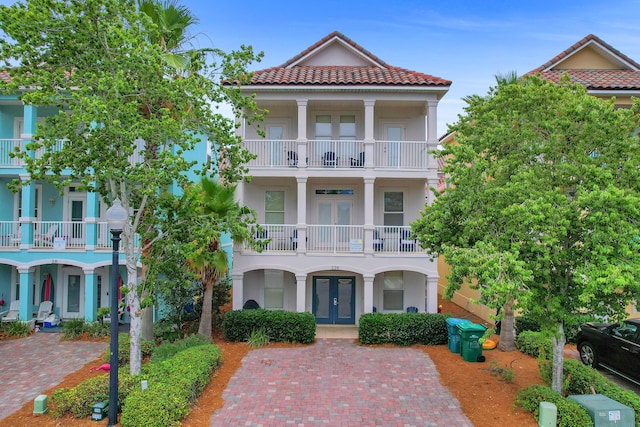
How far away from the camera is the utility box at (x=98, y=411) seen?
7.85 meters

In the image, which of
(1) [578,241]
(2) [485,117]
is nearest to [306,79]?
(2) [485,117]

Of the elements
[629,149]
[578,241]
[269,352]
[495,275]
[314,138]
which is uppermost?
[314,138]

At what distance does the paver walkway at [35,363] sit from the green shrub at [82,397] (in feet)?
4.29

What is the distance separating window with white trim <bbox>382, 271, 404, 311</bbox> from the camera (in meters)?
16.8

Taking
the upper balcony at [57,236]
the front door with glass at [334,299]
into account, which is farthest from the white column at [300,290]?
the upper balcony at [57,236]

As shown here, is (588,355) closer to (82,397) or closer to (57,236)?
(82,397)

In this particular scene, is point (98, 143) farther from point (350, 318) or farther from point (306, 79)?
point (350, 318)

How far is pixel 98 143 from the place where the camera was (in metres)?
8.47

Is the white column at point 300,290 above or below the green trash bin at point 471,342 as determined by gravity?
above

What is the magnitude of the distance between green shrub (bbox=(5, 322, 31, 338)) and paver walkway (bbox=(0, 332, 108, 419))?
309 millimetres

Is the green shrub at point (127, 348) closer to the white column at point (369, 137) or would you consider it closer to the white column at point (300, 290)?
the white column at point (300, 290)

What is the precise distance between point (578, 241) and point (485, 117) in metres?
3.35

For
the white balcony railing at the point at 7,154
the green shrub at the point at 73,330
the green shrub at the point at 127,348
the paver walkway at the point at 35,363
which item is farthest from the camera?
the white balcony railing at the point at 7,154

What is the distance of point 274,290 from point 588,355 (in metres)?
11.2
